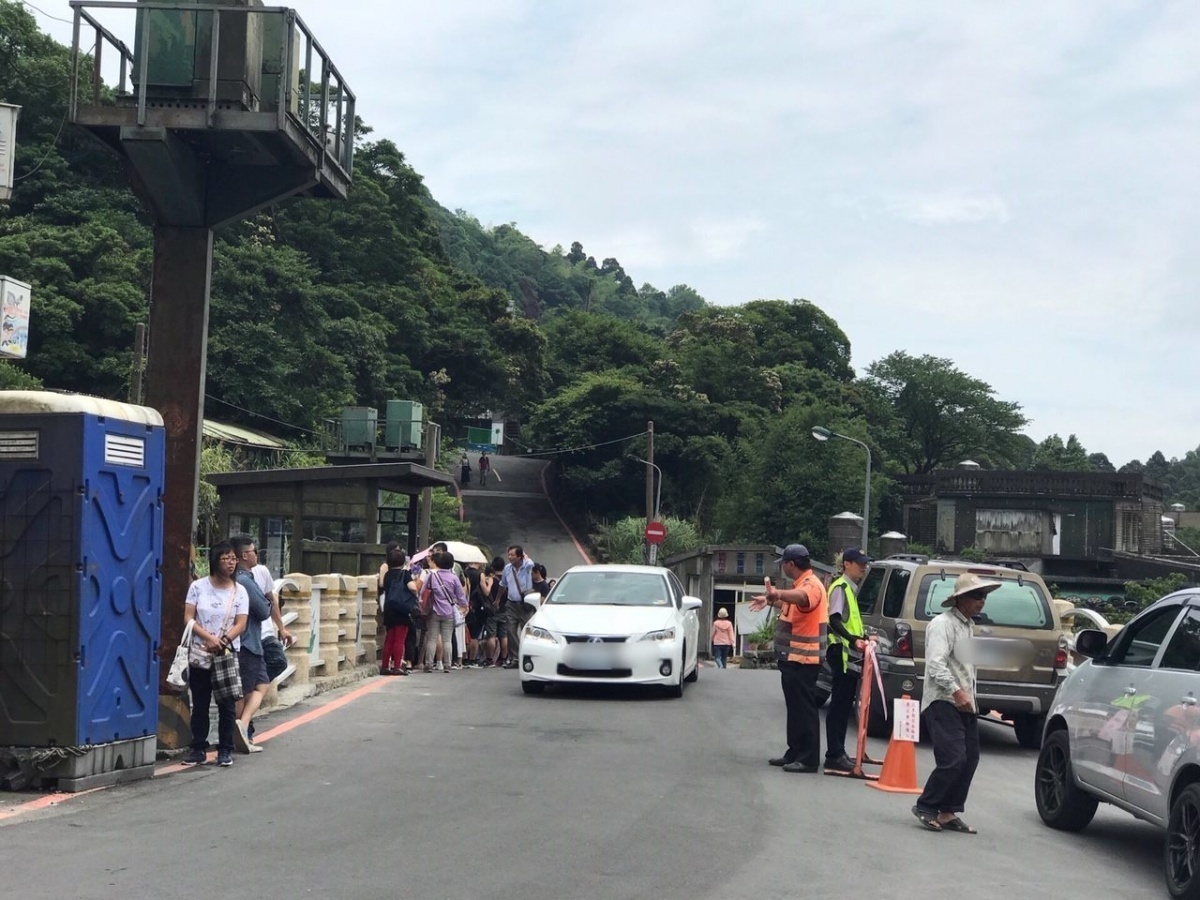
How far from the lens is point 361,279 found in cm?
6625

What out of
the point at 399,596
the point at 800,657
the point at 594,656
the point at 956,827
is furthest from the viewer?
the point at 399,596

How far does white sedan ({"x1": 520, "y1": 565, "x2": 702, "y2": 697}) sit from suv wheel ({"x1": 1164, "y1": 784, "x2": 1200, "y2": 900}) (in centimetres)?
833

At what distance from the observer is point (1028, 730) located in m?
13.9

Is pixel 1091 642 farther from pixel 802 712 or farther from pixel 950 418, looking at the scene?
pixel 950 418

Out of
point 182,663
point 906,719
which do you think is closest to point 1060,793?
point 906,719

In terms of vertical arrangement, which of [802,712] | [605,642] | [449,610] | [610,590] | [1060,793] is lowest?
[1060,793]

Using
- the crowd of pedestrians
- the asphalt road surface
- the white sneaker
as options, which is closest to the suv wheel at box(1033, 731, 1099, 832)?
the asphalt road surface

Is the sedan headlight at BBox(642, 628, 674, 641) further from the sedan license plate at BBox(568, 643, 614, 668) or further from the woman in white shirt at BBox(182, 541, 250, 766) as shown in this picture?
the woman in white shirt at BBox(182, 541, 250, 766)

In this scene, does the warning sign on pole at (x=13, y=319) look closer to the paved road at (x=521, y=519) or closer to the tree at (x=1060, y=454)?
the paved road at (x=521, y=519)

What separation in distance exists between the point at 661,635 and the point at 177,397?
6278mm

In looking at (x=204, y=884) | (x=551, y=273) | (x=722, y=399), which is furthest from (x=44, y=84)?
(x=551, y=273)

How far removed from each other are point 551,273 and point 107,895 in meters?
178

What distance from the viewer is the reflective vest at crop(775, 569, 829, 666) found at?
10758 millimetres

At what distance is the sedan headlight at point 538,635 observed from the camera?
15125 millimetres
